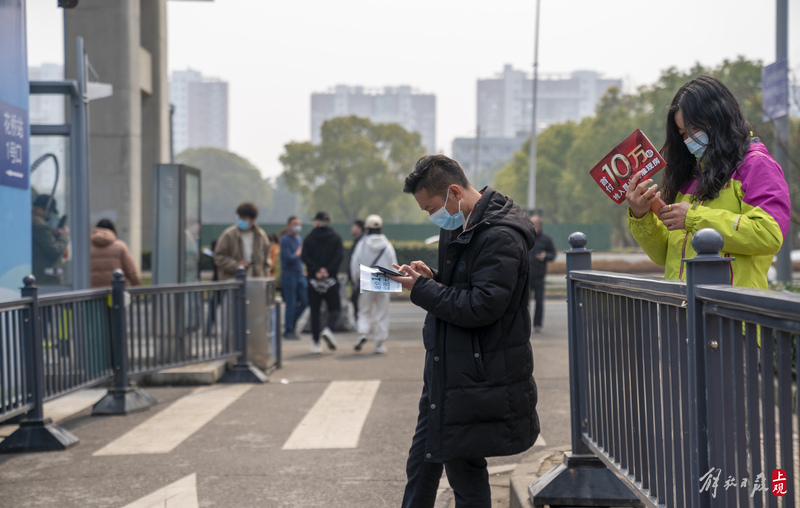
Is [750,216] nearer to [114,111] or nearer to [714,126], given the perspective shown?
[714,126]

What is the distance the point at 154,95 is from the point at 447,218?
28052mm

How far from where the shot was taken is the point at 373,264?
411 inches

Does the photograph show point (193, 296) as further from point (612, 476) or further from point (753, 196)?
point (753, 196)

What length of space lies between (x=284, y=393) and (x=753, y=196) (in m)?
6.11

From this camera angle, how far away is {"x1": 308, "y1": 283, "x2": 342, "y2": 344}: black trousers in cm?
1138

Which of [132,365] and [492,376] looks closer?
[492,376]

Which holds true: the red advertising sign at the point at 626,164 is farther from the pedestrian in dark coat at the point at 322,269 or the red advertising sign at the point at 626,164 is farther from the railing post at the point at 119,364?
the pedestrian in dark coat at the point at 322,269

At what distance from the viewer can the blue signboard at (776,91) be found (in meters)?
11.0

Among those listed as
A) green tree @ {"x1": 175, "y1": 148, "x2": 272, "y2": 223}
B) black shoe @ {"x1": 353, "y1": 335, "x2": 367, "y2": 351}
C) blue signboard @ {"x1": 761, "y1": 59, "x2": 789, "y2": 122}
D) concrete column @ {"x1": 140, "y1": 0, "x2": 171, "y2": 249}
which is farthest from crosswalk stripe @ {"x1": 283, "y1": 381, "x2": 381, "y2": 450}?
green tree @ {"x1": 175, "y1": 148, "x2": 272, "y2": 223}

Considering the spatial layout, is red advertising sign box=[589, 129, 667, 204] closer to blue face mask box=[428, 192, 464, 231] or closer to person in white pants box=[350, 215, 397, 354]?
blue face mask box=[428, 192, 464, 231]

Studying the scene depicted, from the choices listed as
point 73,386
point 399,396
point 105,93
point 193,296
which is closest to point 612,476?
point 399,396

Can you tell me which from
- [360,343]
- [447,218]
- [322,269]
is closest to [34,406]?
[447,218]

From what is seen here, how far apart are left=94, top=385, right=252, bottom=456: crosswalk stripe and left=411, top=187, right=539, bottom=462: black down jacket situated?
133 inches

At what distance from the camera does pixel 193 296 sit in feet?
28.6
